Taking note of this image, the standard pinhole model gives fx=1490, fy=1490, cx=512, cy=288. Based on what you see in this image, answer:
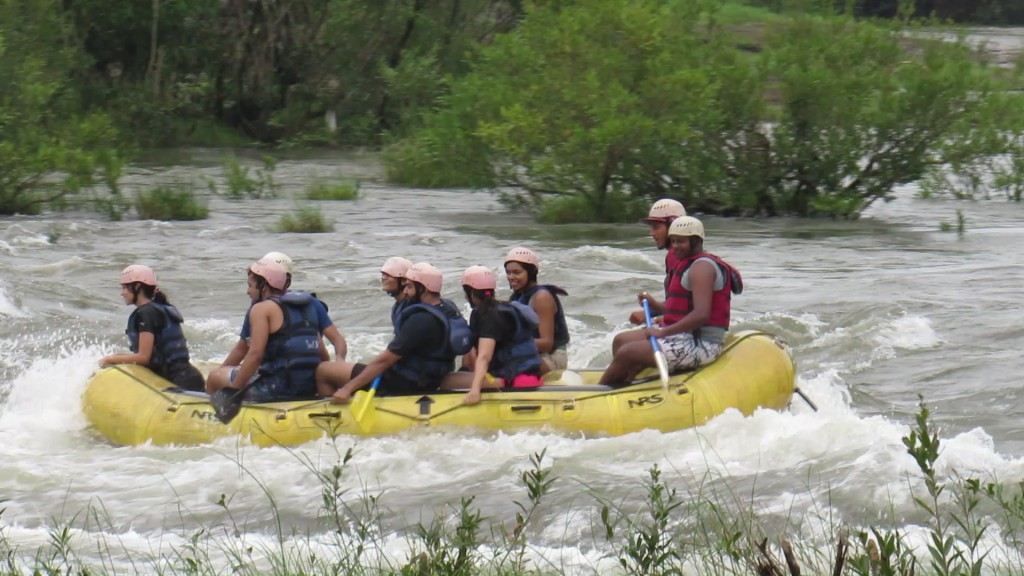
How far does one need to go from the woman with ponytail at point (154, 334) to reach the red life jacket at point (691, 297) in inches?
122

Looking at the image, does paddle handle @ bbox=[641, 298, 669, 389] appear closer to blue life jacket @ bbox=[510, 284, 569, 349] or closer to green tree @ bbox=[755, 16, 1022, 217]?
blue life jacket @ bbox=[510, 284, 569, 349]

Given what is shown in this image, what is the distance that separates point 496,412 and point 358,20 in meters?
25.1

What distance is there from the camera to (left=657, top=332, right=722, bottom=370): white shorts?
28.5ft

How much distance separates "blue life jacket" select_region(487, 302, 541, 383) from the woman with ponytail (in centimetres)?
209

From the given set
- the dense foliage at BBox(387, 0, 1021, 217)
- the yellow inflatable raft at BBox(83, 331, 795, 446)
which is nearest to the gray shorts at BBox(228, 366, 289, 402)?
the yellow inflatable raft at BBox(83, 331, 795, 446)

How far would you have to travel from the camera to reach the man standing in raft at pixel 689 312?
848cm

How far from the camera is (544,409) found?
8.42m

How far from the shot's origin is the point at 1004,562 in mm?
5824

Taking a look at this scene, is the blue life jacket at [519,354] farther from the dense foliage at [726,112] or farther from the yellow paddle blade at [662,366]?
the dense foliage at [726,112]

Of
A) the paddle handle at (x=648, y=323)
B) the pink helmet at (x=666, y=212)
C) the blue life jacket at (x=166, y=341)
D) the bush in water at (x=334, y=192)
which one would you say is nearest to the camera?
the paddle handle at (x=648, y=323)

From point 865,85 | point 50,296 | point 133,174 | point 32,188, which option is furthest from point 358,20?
point 50,296

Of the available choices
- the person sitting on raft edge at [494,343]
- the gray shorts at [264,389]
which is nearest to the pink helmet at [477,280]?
the person sitting on raft edge at [494,343]

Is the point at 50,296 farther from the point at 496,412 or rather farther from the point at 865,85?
the point at 865,85

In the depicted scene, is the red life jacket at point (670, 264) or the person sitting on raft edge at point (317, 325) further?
the red life jacket at point (670, 264)
